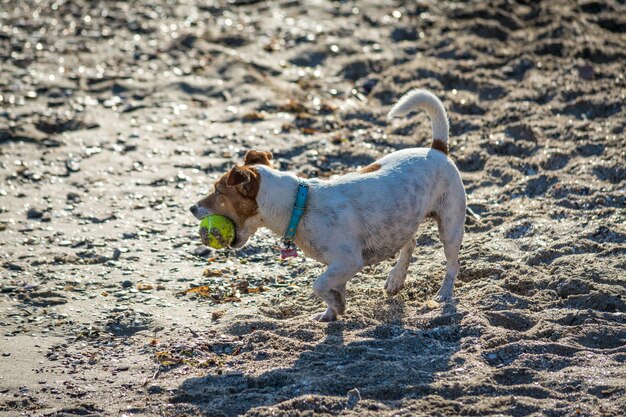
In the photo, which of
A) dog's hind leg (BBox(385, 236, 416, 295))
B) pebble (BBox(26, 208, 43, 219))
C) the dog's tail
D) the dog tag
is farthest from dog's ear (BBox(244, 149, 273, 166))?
pebble (BBox(26, 208, 43, 219))

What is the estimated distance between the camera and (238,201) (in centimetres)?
640

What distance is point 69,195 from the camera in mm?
8945

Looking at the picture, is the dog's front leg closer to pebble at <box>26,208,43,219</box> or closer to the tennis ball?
the tennis ball

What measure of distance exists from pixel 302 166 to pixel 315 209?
3.11 metres

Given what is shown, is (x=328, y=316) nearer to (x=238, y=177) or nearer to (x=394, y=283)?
(x=394, y=283)

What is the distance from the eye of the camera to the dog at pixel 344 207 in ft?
20.8

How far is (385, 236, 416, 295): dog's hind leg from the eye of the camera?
23.1ft

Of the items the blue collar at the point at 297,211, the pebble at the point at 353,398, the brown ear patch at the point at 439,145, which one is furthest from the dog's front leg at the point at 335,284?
the brown ear patch at the point at 439,145

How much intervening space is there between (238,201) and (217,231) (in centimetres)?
27

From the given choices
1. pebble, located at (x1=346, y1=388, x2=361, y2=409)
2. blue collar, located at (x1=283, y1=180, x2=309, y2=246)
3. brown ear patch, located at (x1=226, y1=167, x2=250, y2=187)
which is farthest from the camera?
blue collar, located at (x1=283, y1=180, x2=309, y2=246)

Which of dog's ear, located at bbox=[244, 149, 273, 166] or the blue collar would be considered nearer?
the blue collar

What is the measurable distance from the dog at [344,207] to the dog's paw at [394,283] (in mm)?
312

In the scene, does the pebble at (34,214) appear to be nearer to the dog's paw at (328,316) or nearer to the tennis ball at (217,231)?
the tennis ball at (217,231)

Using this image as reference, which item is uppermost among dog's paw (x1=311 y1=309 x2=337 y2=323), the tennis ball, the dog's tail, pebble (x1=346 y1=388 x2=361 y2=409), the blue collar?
the dog's tail
